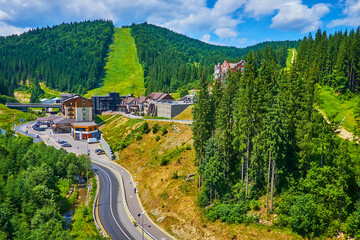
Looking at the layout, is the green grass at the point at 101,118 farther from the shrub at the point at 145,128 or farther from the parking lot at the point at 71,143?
the shrub at the point at 145,128

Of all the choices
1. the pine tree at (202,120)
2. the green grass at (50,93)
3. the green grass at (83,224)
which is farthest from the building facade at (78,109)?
the green grass at (50,93)

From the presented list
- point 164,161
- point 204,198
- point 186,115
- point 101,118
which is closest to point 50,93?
Result: point 101,118

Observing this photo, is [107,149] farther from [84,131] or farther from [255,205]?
[255,205]

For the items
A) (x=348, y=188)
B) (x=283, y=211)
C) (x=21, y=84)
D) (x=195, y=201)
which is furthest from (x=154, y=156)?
(x=21, y=84)

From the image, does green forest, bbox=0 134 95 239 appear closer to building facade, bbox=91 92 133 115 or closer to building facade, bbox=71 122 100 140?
building facade, bbox=71 122 100 140

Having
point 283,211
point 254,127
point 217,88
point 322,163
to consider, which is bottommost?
point 283,211

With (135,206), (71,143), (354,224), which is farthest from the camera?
(71,143)

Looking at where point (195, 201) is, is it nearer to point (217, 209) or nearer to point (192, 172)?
point (217, 209)

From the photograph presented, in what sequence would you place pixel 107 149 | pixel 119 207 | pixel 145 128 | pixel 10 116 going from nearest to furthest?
pixel 119 207, pixel 145 128, pixel 107 149, pixel 10 116
